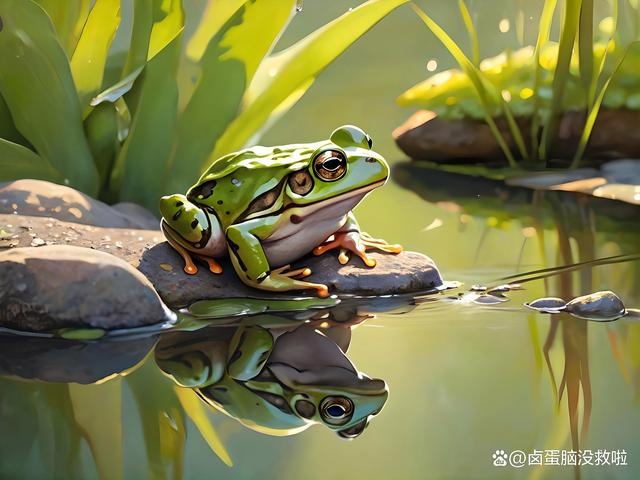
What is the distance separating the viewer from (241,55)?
193cm

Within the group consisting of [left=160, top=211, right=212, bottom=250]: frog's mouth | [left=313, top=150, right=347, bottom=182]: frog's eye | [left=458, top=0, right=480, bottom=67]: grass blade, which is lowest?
→ [left=160, top=211, right=212, bottom=250]: frog's mouth

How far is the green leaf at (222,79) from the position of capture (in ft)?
6.28

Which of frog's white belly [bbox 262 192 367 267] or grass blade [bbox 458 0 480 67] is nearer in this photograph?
frog's white belly [bbox 262 192 367 267]

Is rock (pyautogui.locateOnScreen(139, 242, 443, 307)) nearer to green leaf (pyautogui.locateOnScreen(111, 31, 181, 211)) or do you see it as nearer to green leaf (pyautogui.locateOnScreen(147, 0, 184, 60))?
green leaf (pyautogui.locateOnScreen(111, 31, 181, 211))

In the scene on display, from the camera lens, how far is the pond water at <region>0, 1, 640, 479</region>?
862mm

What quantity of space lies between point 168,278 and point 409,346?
1.59 ft

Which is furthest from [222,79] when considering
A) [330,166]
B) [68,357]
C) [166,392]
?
[166,392]

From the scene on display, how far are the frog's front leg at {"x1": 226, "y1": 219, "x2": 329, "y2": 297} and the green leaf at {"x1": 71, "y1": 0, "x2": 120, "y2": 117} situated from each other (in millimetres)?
676

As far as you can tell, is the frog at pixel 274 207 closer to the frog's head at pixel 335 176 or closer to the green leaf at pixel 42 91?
the frog's head at pixel 335 176

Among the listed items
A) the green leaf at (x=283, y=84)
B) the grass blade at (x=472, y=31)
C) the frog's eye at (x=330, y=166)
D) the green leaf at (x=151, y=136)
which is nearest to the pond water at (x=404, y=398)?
the frog's eye at (x=330, y=166)

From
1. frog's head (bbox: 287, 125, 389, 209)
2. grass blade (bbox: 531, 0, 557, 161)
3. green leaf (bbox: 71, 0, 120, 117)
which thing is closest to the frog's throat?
frog's head (bbox: 287, 125, 389, 209)

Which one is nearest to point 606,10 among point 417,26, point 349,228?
point 417,26

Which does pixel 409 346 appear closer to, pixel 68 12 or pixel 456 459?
pixel 456 459

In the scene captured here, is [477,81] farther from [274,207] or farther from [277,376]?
[277,376]
